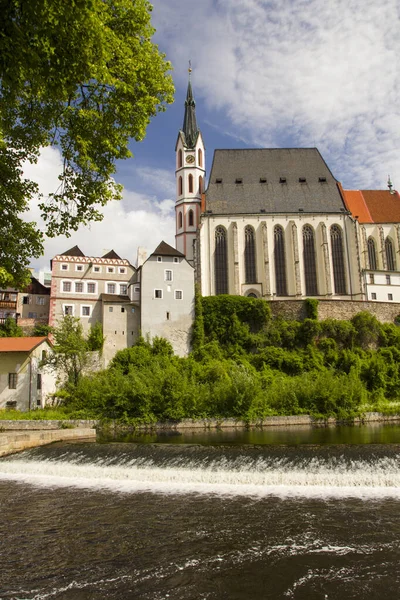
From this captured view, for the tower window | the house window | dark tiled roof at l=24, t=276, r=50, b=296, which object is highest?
the tower window

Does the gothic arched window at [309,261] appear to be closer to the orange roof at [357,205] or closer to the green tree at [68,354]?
the orange roof at [357,205]

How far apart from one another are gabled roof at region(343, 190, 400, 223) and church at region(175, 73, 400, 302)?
125 millimetres

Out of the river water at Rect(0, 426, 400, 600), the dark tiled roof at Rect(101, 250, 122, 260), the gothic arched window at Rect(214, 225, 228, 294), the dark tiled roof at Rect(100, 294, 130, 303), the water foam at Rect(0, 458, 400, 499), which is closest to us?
the river water at Rect(0, 426, 400, 600)

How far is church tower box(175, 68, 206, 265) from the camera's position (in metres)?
58.8

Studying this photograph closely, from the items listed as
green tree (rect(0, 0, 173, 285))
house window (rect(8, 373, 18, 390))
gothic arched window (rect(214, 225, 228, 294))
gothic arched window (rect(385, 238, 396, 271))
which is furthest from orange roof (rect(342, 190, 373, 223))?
green tree (rect(0, 0, 173, 285))

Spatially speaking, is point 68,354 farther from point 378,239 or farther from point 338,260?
point 378,239

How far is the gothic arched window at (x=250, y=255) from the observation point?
2165 inches

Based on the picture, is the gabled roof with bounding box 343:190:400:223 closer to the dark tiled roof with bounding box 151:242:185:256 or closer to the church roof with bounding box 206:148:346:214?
the church roof with bounding box 206:148:346:214

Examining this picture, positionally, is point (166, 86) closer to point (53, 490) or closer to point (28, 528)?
point (28, 528)

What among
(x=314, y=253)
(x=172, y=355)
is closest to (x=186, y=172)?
(x=314, y=253)

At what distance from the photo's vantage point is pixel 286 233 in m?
56.3

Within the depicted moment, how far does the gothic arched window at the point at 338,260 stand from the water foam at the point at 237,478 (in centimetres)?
4013

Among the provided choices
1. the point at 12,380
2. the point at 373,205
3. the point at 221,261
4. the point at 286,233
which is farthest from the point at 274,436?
the point at 373,205

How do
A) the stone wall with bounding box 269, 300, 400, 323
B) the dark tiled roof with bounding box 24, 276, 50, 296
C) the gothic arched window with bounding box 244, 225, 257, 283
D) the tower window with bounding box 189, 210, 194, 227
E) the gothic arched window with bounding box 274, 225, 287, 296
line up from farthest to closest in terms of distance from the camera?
1. the tower window with bounding box 189, 210, 194, 227
2. the dark tiled roof with bounding box 24, 276, 50, 296
3. the gothic arched window with bounding box 244, 225, 257, 283
4. the gothic arched window with bounding box 274, 225, 287, 296
5. the stone wall with bounding box 269, 300, 400, 323
